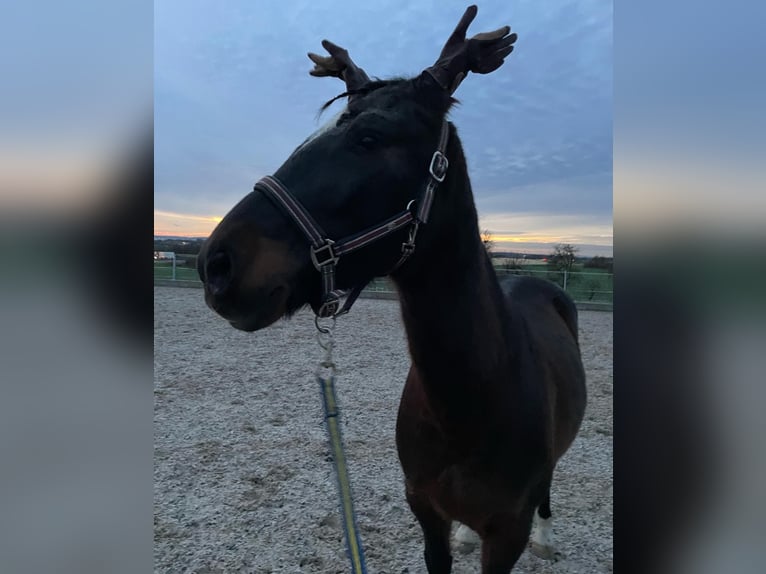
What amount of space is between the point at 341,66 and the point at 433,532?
90.7 inches

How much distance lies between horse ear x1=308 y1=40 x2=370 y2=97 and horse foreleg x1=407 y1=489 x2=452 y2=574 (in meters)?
1.97

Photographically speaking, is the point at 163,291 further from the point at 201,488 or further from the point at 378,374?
the point at 201,488

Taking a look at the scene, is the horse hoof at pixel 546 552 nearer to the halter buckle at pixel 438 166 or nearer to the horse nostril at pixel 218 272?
the halter buckle at pixel 438 166

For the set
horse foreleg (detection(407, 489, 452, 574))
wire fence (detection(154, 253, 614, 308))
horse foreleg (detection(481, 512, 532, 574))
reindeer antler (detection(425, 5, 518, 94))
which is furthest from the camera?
wire fence (detection(154, 253, 614, 308))

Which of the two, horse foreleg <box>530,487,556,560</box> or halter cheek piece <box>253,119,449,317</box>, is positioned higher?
halter cheek piece <box>253,119,449,317</box>

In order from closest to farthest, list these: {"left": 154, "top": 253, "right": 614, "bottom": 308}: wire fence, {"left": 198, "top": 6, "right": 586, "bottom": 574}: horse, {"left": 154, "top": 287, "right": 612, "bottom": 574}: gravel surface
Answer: {"left": 198, "top": 6, "right": 586, "bottom": 574}: horse
{"left": 154, "top": 287, "right": 612, "bottom": 574}: gravel surface
{"left": 154, "top": 253, "right": 614, "bottom": 308}: wire fence

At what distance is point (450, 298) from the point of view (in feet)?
5.65

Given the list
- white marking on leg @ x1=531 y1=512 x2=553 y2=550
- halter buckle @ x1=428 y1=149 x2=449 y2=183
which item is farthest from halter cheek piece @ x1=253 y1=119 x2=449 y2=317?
white marking on leg @ x1=531 y1=512 x2=553 y2=550

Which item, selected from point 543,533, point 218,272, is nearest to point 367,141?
point 218,272

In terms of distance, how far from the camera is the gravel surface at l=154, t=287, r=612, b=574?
323cm

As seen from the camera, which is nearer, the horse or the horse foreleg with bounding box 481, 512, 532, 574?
the horse
